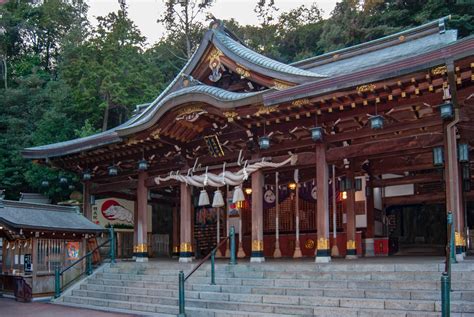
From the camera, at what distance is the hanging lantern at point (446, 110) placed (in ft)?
30.3

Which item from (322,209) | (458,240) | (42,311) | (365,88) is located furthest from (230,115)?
(42,311)

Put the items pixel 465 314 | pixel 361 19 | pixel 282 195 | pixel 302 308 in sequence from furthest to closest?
pixel 361 19 < pixel 282 195 < pixel 302 308 < pixel 465 314

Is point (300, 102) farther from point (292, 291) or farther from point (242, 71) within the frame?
point (292, 291)

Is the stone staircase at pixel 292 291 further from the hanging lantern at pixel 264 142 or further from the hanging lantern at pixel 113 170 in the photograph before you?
the hanging lantern at pixel 113 170

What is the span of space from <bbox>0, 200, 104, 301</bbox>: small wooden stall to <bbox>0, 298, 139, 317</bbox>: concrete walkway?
0.93 meters

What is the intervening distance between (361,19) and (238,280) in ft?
73.5

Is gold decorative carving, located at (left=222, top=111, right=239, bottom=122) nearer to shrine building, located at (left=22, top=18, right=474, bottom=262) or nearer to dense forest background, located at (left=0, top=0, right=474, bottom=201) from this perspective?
shrine building, located at (left=22, top=18, right=474, bottom=262)

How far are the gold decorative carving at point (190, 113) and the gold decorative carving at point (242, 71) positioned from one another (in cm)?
166

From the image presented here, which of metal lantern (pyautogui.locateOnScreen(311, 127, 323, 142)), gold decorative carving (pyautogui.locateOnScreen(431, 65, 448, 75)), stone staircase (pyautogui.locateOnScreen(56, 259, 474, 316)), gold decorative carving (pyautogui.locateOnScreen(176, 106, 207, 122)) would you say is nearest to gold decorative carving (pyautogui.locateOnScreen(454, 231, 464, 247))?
stone staircase (pyautogui.locateOnScreen(56, 259, 474, 316))

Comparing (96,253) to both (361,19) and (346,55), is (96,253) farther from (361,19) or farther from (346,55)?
(361,19)

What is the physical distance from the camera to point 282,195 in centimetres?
1630

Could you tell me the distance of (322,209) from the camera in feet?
36.6

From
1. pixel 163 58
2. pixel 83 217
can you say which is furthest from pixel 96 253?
pixel 163 58

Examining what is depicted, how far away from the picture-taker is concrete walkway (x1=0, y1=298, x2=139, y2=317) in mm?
10978
